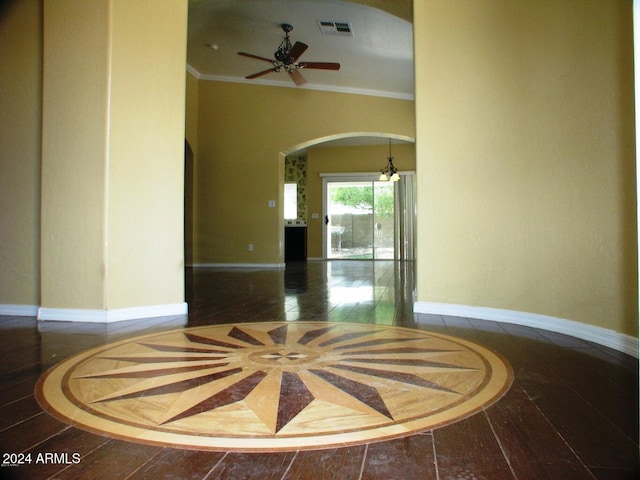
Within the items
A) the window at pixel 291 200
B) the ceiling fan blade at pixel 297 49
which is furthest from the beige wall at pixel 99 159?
the window at pixel 291 200

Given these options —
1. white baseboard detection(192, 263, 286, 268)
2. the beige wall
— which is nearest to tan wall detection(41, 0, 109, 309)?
the beige wall

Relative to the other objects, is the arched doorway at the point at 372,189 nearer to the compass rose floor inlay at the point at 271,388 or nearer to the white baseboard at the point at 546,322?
the white baseboard at the point at 546,322

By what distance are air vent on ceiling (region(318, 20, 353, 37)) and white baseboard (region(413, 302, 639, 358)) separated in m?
3.90

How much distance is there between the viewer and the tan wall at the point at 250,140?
24.6 feet

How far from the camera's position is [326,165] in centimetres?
1043

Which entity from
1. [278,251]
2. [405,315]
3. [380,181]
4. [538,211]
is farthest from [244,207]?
[538,211]

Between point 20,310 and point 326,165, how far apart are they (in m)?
8.18

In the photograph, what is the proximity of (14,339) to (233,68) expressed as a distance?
5.91 m

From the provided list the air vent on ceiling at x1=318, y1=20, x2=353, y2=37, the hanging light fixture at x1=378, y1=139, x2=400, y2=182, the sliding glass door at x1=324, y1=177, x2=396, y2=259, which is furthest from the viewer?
the sliding glass door at x1=324, y1=177, x2=396, y2=259

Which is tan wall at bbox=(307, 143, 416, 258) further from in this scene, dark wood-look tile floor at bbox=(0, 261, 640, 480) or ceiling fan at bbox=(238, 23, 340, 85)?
dark wood-look tile floor at bbox=(0, 261, 640, 480)

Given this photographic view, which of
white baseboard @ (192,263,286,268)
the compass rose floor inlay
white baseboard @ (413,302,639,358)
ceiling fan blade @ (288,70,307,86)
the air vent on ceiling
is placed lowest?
the compass rose floor inlay

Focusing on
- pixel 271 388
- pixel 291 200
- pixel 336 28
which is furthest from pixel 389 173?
pixel 271 388

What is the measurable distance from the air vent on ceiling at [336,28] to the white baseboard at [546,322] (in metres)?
3.90

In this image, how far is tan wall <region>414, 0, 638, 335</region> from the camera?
6.53 ft
